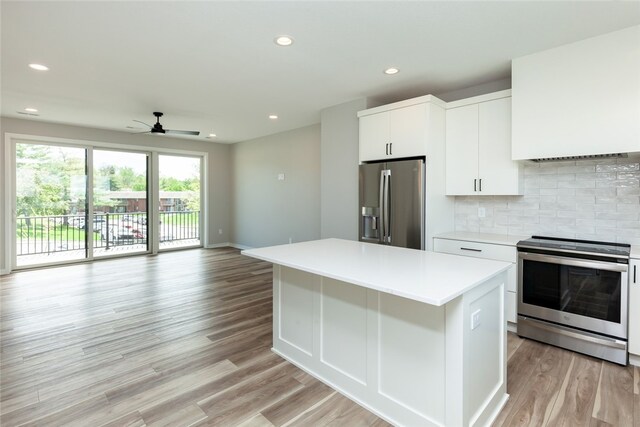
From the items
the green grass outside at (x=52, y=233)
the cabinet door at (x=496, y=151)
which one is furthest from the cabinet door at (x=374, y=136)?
the green grass outside at (x=52, y=233)

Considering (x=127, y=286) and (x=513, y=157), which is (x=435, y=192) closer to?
(x=513, y=157)

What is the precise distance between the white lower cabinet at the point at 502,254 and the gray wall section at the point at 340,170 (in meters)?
1.31

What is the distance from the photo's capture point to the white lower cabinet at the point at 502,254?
293 centimetres

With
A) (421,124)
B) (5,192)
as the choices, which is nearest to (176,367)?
(421,124)

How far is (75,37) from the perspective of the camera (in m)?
2.52

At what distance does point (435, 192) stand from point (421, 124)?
0.77 metres

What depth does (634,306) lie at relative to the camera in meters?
2.38

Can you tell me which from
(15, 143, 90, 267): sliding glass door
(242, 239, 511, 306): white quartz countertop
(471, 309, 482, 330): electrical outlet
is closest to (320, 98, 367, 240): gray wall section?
(242, 239, 511, 306): white quartz countertop

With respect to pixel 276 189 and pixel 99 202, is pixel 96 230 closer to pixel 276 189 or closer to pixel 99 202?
pixel 99 202

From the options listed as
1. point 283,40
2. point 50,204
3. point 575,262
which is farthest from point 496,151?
point 50,204

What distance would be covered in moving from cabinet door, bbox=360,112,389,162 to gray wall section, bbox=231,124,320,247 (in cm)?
194

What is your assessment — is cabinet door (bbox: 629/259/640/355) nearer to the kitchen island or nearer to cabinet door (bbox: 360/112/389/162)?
the kitchen island

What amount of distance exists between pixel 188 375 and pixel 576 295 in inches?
126

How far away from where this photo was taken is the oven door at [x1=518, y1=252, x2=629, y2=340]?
7.94 feet
